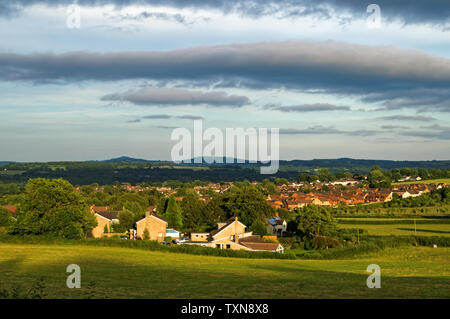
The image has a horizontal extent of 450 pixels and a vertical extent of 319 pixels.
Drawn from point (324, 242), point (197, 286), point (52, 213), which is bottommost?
point (324, 242)

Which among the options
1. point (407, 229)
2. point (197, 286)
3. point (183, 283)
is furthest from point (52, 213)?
point (407, 229)

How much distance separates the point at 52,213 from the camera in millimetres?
49469

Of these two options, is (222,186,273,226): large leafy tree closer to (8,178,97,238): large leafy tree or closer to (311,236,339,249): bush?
(311,236,339,249): bush

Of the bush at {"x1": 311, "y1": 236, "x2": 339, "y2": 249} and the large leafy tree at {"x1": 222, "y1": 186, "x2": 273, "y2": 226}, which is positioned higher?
the large leafy tree at {"x1": 222, "y1": 186, "x2": 273, "y2": 226}

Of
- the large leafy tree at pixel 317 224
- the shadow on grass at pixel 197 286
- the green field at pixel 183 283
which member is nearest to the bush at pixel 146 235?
the large leafy tree at pixel 317 224

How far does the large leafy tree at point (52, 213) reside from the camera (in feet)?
161

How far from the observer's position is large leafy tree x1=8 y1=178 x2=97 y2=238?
49000 millimetres

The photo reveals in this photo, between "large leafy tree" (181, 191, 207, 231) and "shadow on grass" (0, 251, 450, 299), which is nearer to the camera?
"shadow on grass" (0, 251, 450, 299)

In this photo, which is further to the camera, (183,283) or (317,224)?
(317,224)

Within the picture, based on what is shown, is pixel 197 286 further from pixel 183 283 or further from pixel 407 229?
pixel 407 229

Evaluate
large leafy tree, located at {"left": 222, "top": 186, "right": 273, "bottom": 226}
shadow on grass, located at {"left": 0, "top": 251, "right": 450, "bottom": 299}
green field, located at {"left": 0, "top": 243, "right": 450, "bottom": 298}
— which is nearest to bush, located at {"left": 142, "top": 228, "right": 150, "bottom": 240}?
large leafy tree, located at {"left": 222, "top": 186, "right": 273, "bottom": 226}
